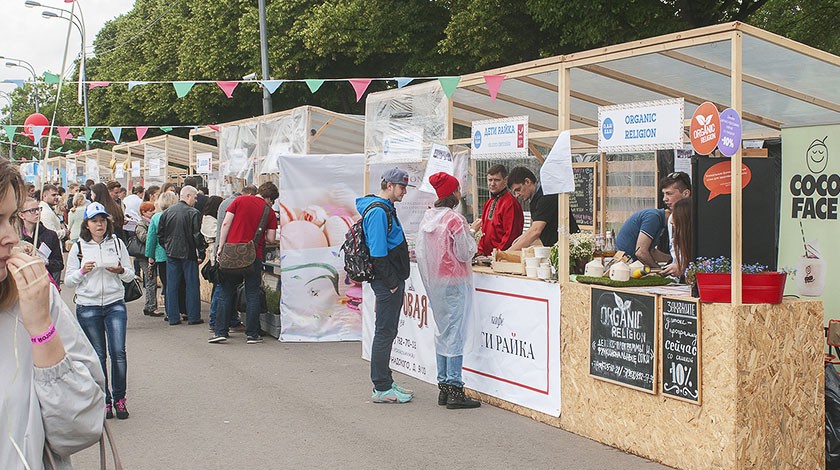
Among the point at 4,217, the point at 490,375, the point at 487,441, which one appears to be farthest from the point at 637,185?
the point at 4,217

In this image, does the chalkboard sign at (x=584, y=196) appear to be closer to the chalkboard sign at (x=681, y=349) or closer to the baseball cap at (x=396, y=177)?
the baseball cap at (x=396, y=177)

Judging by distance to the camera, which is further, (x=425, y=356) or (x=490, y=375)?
(x=425, y=356)

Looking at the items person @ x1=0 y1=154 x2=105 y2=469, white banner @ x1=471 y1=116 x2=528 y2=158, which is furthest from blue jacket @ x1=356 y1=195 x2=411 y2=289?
person @ x1=0 y1=154 x2=105 y2=469

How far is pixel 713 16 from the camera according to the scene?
15875 millimetres

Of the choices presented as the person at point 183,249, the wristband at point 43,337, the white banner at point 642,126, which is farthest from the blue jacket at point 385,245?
the person at point 183,249

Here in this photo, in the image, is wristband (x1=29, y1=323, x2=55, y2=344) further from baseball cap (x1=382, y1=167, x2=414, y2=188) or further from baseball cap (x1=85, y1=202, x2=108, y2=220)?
baseball cap (x1=85, y1=202, x2=108, y2=220)

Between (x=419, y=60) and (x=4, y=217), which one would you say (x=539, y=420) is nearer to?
(x=4, y=217)

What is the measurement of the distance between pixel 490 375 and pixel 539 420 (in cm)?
77

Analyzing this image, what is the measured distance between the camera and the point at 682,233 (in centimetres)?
700

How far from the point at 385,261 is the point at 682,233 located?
95.2 inches

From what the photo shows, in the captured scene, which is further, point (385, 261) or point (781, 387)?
point (385, 261)

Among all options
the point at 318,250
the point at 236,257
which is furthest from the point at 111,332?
the point at 318,250

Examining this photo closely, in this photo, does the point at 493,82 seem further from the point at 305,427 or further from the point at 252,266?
the point at 252,266

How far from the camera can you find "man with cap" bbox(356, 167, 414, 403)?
7.87 m
